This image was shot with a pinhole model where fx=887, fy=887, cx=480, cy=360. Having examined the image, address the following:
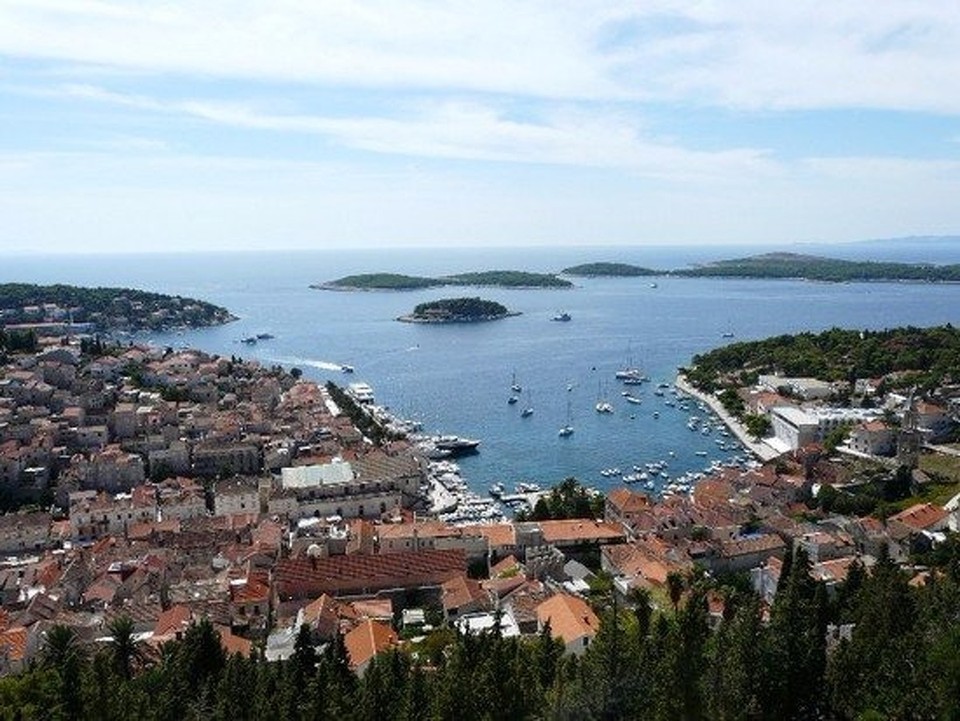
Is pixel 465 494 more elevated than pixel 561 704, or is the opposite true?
pixel 561 704

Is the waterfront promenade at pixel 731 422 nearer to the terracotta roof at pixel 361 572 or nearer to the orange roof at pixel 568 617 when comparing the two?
the terracotta roof at pixel 361 572

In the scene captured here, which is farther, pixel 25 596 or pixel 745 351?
pixel 745 351

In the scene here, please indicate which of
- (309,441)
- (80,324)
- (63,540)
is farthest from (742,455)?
(80,324)

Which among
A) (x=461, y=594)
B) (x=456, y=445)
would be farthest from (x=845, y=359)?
(x=461, y=594)

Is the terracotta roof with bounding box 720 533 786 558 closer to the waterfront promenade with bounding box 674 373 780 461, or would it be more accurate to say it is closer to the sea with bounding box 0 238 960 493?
the sea with bounding box 0 238 960 493

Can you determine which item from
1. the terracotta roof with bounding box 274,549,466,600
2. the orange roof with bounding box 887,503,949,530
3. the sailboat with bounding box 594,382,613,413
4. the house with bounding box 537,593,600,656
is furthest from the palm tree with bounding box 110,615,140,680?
the sailboat with bounding box 594,382,613,413

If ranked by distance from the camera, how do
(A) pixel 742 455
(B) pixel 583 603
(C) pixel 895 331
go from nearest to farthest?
(B) pixel 583 603 < (A) pixel 742 455 < (C) pixel 895 331

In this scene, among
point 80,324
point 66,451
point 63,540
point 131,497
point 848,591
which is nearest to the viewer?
point 848,591

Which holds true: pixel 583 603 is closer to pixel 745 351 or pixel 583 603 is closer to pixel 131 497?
pixel 131 497
